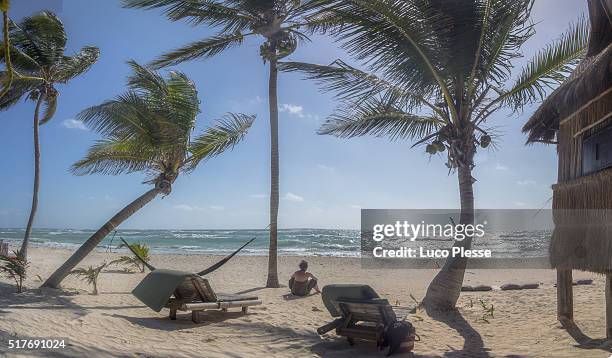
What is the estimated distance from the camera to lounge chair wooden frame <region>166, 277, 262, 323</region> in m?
7.12

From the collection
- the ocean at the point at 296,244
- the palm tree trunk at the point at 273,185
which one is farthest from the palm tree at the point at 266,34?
the ocean at the point at 296,244

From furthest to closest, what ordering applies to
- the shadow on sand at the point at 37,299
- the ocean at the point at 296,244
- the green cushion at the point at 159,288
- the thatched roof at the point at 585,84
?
1. the ocean at the point at 296,244
2. the shadow on sand at the point at 37,299
3. the green cushion at the point at 159,288
4. the thatched roof at the point at 585,84

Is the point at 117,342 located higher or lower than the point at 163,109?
lower

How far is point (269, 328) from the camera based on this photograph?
6852 mm

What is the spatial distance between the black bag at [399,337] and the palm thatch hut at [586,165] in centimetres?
251

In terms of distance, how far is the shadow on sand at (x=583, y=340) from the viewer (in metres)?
5.82

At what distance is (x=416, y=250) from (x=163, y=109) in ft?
87.4

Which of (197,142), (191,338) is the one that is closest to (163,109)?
(197,142)

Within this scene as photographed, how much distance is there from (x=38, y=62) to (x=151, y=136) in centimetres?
386

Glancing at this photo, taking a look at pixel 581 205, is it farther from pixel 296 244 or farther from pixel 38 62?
pixel 296 244

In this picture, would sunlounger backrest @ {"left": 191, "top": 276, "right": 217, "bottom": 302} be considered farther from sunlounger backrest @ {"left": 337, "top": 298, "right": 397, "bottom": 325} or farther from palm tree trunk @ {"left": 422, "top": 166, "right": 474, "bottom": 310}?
palm tree trunk @ {"left": 422, "top": 166, "right": 474, "bottom": 310}

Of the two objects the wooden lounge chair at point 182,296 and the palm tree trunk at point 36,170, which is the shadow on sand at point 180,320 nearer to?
the wooden lounge chair at point 182,296

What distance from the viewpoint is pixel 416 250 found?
3334 cm

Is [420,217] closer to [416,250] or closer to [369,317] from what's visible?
[416,250]
